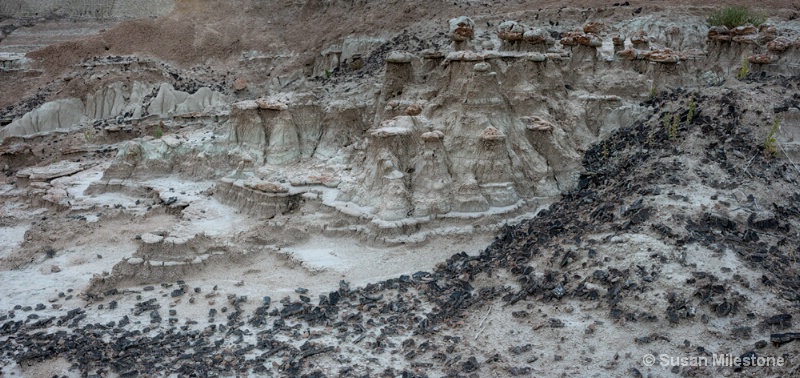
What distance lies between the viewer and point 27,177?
68.8 ft

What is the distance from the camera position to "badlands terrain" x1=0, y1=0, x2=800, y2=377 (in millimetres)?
9164

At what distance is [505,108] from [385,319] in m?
7.34

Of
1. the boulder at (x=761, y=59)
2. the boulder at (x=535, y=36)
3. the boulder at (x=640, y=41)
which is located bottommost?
the boulder at (x=761, y=59)

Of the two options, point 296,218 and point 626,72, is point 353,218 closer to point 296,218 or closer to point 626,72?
point 296,218

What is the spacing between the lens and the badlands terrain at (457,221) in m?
9.16

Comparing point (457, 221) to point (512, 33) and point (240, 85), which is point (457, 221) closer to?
point (512, 33)

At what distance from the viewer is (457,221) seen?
14.1 meters

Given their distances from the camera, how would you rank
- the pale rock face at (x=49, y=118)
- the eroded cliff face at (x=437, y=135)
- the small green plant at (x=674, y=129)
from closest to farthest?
the small green plant at (x=674, y=129), the eroded cliff face at (x=437, y=135), the pale rock face at (x=49, y=118)

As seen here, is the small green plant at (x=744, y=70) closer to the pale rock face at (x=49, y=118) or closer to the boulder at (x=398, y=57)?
the boulder at (x=398, y=57)

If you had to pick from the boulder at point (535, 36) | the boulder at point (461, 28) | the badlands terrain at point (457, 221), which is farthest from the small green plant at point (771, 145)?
the boulder at point (461, 28)

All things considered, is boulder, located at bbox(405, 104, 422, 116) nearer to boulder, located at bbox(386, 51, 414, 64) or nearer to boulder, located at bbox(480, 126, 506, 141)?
boulder, located at bbox(386, 51, 414, 64)

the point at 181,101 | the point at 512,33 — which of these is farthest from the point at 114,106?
the point at 512,33

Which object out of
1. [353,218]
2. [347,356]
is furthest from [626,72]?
[347,356]

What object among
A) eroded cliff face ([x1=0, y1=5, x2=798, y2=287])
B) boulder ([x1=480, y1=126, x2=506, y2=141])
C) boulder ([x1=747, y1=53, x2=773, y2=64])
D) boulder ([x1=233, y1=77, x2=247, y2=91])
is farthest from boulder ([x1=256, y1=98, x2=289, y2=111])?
boulder ([x1=233, y1=77, x2=247, y2=91])
